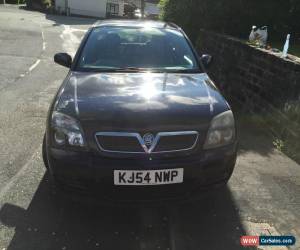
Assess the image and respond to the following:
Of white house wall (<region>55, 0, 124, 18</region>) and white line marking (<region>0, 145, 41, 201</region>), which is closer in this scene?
white line marking (<region>0, 145, 41, 201</region>)

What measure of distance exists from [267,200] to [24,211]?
2.36m

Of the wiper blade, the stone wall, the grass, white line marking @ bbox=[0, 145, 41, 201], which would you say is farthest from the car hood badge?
the stone wall

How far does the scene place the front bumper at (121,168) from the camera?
3305mm

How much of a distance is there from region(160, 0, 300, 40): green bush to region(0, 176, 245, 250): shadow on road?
6795mm

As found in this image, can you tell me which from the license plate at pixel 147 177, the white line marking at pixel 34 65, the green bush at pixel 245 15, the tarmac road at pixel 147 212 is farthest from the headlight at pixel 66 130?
the white line marking at pixel 34 65

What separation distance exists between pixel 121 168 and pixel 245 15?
301 inches

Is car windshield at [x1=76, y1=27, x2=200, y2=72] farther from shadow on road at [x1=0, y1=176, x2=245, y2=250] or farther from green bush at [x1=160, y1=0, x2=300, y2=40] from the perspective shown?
green bush at [x1=160, y1=0, x2=300, y2=40]

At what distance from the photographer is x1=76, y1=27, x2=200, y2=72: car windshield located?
4.70 meters

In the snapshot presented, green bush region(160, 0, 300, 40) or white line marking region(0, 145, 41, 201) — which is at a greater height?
green bush region(160, 0, 300, 40)

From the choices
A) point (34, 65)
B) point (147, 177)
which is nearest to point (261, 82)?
point (147, 177)

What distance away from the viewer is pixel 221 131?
3.58m

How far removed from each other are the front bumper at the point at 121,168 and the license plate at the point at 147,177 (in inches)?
1.3

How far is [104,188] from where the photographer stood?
3.36 meters

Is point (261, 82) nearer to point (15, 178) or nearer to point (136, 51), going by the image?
point (136, 51)
